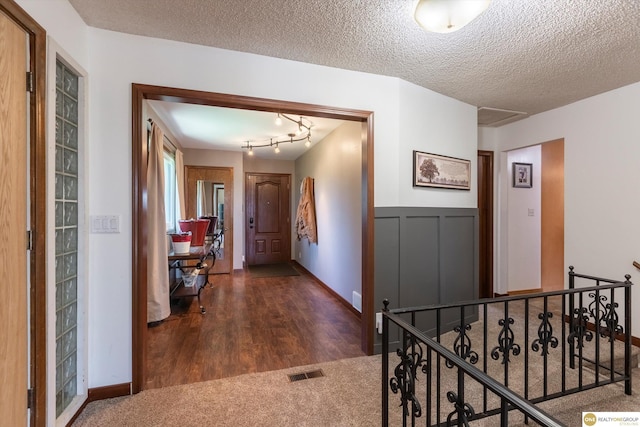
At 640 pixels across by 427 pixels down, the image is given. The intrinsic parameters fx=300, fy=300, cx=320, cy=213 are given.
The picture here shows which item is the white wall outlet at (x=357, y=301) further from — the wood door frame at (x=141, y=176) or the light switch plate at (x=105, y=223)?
the light switch plate at (x=105, y=223)

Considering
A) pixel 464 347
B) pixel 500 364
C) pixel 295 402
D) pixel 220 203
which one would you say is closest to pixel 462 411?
pixel 464 347

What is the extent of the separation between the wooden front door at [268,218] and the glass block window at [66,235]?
4.63 metres

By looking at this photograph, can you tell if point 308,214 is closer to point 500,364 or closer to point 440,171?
point 440,171

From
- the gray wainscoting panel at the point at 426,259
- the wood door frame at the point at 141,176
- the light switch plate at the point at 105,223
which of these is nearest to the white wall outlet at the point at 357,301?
the gray wainscoting panel at the point at 426,259

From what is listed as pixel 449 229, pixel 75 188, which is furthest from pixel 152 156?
pixel 449 229

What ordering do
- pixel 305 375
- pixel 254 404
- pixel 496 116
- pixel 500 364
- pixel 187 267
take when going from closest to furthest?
pixel 254 404 → pixel 305 375 → pixel 500 364 → pixel 496 116 → pixel 187 267

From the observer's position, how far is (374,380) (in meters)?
2.11

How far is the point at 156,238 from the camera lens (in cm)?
311

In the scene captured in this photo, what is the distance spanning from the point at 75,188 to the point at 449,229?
3.01 metres

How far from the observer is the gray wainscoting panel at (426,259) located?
256cm

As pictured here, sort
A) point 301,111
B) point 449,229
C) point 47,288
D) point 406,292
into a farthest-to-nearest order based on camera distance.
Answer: point 449,229, point 406,292, point 301,111, point 47,288

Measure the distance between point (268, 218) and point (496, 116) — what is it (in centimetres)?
458

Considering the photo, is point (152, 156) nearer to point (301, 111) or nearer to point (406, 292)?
point (301, 111)

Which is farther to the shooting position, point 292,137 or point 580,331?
point 292,137
